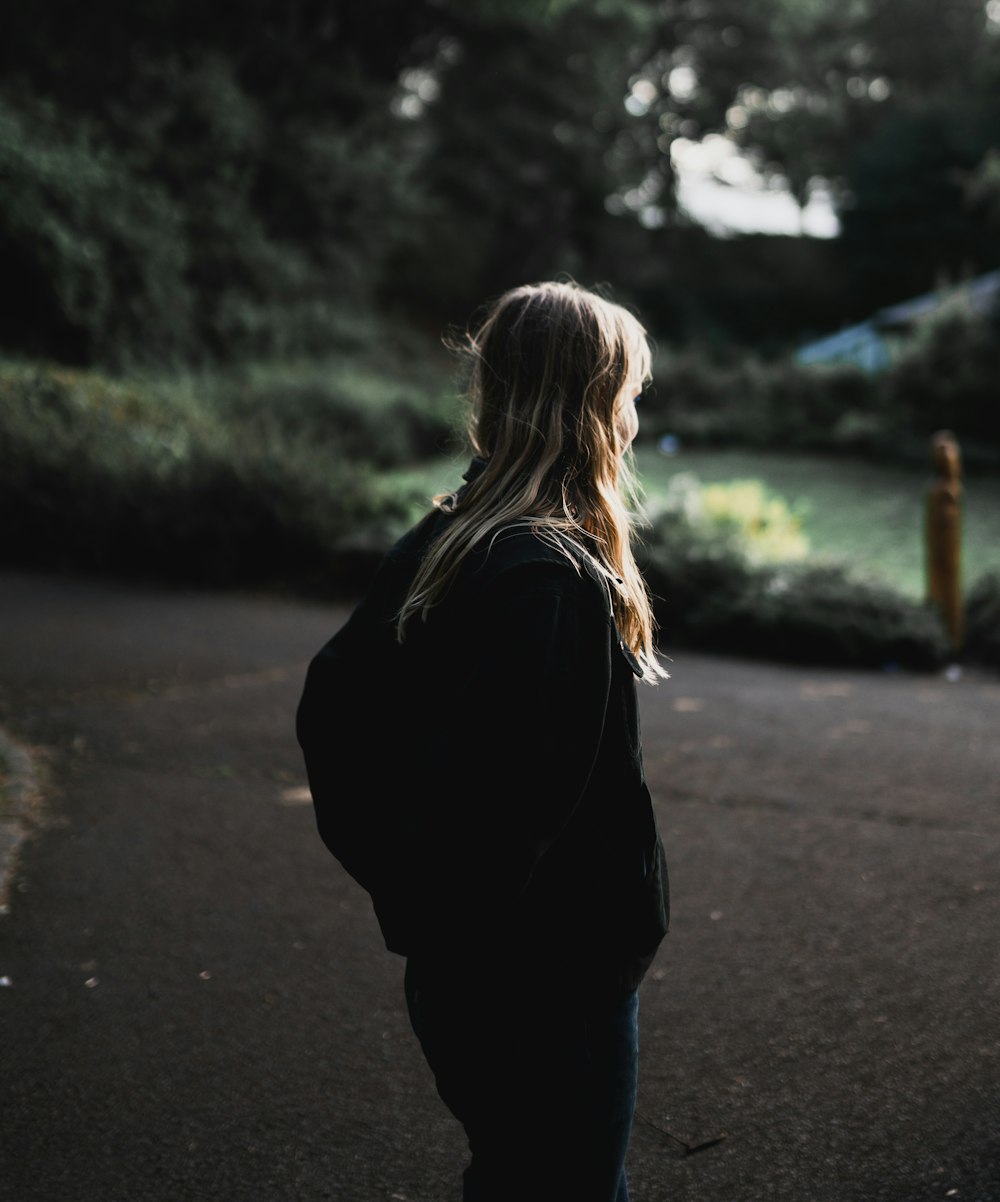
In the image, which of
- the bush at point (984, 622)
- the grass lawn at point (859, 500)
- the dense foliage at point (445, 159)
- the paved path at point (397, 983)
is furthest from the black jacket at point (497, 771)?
the dense foliage at point (445, 159)

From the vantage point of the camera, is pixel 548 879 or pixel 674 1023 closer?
pixel 548 879

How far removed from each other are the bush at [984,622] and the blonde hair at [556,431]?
23.8 ft

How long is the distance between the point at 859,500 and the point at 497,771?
1587 cm

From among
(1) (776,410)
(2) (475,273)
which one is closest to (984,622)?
(1) (776,410)

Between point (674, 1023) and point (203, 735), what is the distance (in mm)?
3386

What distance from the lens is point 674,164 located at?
1499 inches

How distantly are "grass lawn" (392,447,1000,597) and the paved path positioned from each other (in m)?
5.12

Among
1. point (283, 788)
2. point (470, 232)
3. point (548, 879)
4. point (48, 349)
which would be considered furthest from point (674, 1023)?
point (470, 232)

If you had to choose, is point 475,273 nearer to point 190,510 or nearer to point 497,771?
point 190,510

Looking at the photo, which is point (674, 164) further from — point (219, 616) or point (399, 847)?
point (399, 847)

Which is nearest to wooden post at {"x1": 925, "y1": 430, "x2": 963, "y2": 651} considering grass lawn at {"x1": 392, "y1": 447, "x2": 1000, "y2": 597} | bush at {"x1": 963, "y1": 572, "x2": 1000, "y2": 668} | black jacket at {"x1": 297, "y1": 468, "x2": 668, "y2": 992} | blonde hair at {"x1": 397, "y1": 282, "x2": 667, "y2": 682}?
bush at {"x1": 963, "y1": 572, "x2": 1000, "y2": 668}

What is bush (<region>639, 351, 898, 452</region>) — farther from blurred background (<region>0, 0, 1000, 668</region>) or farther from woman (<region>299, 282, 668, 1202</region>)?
woman (<region>299, 282, 668, 1202</region>)

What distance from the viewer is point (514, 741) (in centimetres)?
162

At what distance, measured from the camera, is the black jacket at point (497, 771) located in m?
1.63
